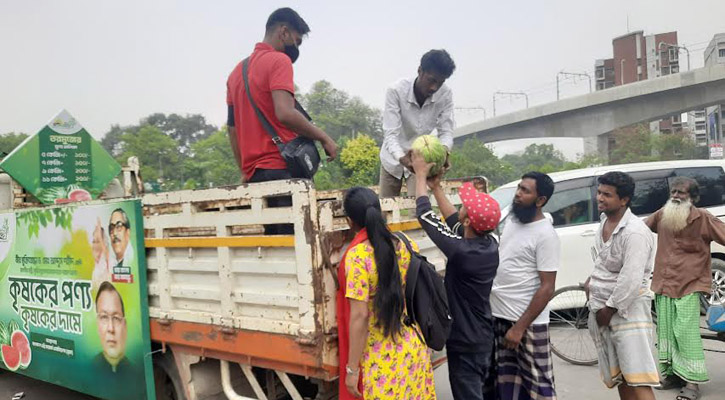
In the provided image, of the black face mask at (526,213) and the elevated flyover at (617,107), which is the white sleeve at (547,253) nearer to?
the black face mask at (526,213)

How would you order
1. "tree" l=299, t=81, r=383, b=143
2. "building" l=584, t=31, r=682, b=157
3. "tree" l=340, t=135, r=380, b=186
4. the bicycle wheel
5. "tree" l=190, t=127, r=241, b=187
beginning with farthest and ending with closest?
"building" l=584, t=31, r=682, b=157, "tree" l=299, t=81, r=383, b=143, "tree" l=190, t=127, r=241, b=187, "tree" l=340, t=135, r=380, b=186, the bicycle wheel

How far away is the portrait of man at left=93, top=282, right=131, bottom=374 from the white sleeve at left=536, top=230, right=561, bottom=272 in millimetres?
2548

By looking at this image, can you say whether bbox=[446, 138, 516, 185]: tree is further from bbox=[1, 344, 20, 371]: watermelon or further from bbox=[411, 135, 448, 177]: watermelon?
bbox=[411, 135, 448, 177]: watermelon

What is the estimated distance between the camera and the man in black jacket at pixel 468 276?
8.91 feet

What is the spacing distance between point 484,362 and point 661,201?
15.0 ft

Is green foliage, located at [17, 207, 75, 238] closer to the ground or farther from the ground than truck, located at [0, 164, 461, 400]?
farther from the ground

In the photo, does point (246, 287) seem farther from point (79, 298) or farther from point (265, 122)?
point (79, 298)

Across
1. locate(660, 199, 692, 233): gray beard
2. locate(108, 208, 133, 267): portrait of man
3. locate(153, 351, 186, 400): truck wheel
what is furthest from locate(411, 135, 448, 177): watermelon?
locate(660, 199, 692, 233): gray beard

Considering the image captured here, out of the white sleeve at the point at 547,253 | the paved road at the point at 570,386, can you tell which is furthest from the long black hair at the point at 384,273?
the paved road at the point at 570,386

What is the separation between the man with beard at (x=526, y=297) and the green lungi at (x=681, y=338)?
5.80ft

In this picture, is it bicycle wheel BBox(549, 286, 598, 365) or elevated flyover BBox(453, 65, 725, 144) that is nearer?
bicycle wheel BBox(549, 286, 598, 365)

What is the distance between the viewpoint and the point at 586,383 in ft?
14.8

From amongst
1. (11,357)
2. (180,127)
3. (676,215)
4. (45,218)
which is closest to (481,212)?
(676,215)

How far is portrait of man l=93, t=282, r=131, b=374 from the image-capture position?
3.36 meters
